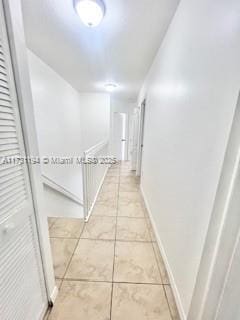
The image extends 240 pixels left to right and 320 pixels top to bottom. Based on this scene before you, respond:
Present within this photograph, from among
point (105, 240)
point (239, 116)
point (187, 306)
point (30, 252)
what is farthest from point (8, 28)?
point (105, 240)

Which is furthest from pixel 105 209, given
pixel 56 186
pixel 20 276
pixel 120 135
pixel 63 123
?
pixel 120 135

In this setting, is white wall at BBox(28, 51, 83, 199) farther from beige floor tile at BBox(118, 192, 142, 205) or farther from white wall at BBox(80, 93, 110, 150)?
beige floor tile at BBox(118, 192, 142, 205)

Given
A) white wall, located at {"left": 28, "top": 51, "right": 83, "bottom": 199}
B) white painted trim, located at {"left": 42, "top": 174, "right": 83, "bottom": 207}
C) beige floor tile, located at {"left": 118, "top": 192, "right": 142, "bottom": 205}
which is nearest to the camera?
white wall, located at {"left": 28, "top": 51, "right": 83, "bottom": 199}

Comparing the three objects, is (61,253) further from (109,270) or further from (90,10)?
(90,10)

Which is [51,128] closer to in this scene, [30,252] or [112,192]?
[112,192]

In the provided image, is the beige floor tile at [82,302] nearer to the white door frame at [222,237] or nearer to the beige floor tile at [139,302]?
the beige floor tile at [139,302]

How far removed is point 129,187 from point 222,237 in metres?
2.82

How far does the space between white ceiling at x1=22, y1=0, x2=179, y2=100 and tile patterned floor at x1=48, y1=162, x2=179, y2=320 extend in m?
2.41

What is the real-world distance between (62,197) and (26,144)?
104 inches

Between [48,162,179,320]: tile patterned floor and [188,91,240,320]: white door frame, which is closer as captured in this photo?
[188,91,240,320]: white door frame

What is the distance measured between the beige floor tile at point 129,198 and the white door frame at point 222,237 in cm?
198

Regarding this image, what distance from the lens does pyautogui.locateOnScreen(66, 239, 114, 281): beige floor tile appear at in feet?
4.62

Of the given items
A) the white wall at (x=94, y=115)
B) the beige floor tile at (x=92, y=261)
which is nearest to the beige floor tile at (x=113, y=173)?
the white wall at (x=94, y=115)

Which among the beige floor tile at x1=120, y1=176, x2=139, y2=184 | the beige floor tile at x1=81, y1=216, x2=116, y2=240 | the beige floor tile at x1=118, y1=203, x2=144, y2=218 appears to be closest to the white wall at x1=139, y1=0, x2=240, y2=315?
the beige floor tile at x1=81, y1=216, x2=116, y2=240
